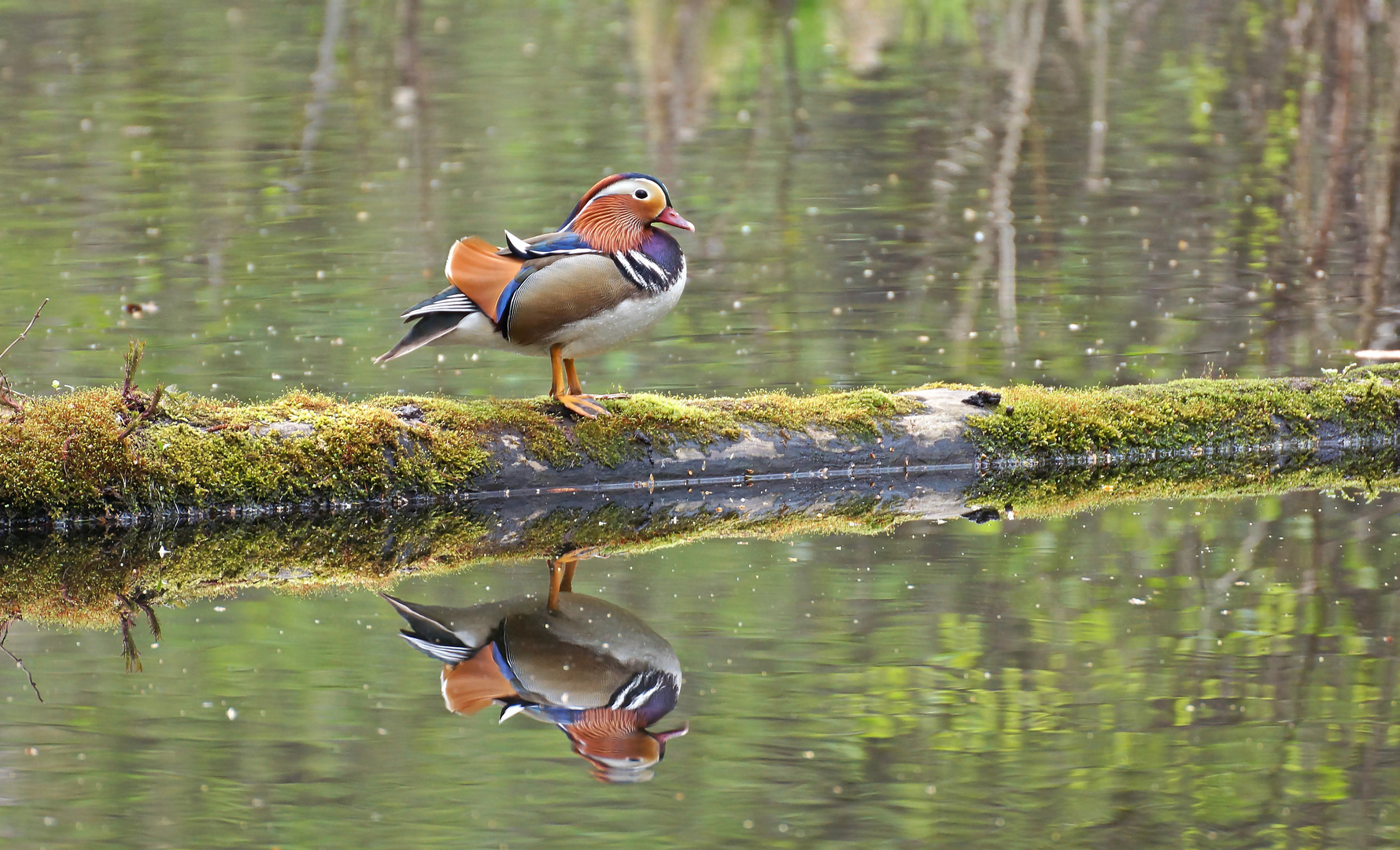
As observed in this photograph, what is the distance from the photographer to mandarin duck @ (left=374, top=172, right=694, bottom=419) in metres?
6.47

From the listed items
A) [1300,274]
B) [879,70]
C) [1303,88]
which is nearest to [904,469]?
[1300,274]

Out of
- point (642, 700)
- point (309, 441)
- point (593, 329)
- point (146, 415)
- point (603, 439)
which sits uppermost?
point (593, 329)

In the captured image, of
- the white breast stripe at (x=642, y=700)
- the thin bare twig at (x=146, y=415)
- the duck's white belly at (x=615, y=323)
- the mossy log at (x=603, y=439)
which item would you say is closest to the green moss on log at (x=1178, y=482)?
the mossy log at (x=603, y=439)

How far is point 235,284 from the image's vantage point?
1114 centimetres

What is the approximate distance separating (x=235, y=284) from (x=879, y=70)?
1173 centimetres

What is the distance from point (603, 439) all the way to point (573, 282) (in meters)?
0.77

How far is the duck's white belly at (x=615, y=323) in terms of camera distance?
6555 mm

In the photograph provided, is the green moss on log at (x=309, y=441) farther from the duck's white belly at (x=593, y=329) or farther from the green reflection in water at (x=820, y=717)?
the green reflection in water at (x=820, y=717)

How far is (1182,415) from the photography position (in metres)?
7.46

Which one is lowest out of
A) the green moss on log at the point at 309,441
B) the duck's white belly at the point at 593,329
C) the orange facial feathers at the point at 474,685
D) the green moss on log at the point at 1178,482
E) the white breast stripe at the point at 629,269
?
the green moss on log at the point at 1178,482

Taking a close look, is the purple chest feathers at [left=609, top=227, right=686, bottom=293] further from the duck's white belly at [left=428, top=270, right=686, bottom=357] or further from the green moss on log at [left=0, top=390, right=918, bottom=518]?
the green moss on log at [left=0, top=390, right=918, bottom=518]

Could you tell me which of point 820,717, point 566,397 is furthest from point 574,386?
point 820,717

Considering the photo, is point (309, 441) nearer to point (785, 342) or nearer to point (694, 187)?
point (785, 342)

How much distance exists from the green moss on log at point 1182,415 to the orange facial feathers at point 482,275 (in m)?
2.19
